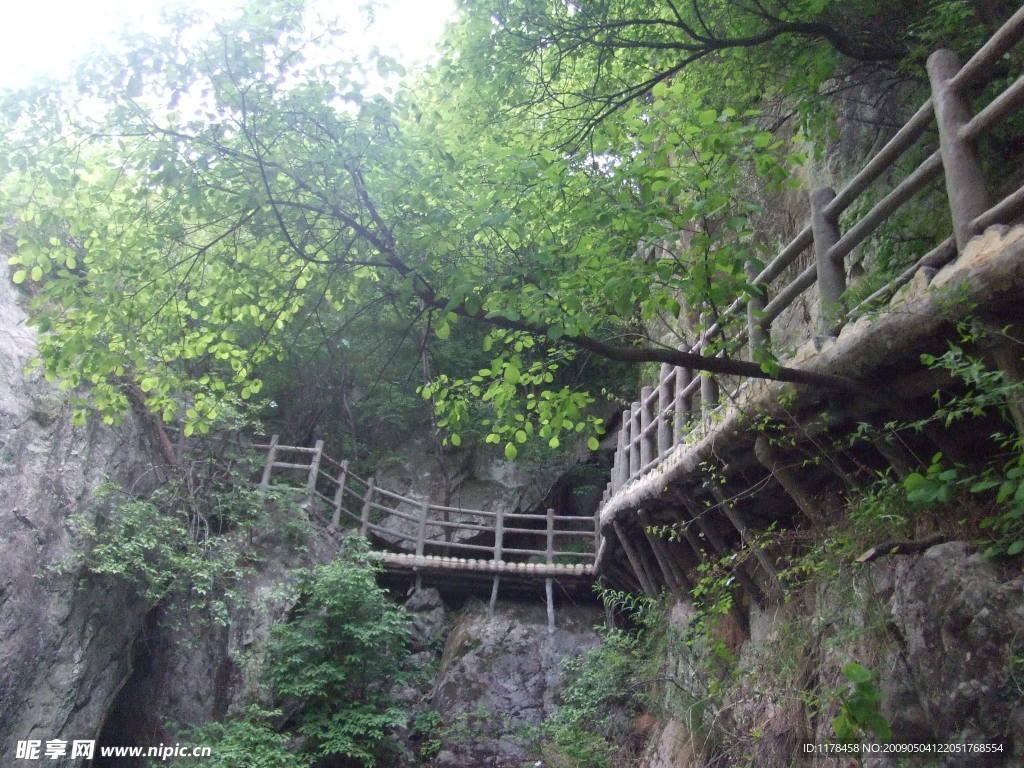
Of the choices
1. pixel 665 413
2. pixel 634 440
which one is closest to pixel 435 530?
pixel 634 440

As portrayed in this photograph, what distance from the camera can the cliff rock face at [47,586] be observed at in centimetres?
770

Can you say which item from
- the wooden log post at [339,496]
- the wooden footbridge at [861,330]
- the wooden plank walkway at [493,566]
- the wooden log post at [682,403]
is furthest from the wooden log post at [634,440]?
the wooden log post at [339,496]

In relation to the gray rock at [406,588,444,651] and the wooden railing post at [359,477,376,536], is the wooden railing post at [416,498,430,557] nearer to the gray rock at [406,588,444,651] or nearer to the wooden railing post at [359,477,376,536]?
the gray rock at [406,588,444,651]

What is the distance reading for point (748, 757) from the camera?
4.63 m

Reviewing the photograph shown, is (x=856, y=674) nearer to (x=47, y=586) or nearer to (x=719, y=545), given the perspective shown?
(x=719, y=545)

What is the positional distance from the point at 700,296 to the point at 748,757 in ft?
9.96

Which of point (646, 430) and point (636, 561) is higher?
point (646, 430)

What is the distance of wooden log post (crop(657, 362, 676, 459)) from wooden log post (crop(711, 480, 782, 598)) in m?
1.37

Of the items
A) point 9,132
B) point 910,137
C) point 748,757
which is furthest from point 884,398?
point 9,132

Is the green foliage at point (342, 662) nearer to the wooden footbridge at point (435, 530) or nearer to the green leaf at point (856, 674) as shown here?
the wooden footbridge at point (435, 530)

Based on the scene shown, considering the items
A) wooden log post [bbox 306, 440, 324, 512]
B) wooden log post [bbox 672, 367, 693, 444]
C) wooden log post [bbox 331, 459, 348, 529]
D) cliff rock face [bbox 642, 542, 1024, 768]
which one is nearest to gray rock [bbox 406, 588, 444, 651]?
wooden log post [bbox 331, 459, 348, 529]

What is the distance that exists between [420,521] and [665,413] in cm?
794

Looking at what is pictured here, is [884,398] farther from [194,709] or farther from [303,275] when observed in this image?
[194,709]

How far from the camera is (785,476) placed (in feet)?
14.7
